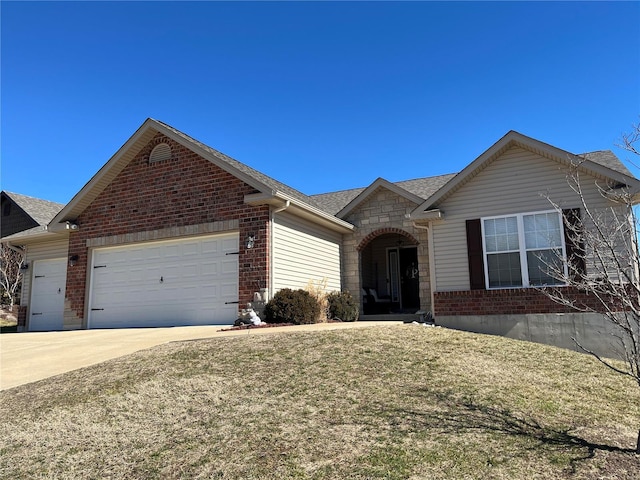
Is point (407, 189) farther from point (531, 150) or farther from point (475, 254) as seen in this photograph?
point (531, 150)

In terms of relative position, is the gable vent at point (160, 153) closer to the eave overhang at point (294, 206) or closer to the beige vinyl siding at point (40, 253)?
the eave overhang at point (294, 206)

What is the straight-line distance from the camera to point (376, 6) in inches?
486

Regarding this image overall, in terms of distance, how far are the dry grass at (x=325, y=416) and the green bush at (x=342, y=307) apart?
5.37 meters

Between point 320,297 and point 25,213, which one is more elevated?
point 25,213

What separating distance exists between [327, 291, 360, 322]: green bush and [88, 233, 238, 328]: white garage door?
280 cm

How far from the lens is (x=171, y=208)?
43.5 ft

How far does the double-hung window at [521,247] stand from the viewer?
1066 cm

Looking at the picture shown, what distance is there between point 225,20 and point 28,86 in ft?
21.8

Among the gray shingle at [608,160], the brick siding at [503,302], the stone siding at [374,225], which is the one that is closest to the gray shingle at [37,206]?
the stone siding at [374,225]

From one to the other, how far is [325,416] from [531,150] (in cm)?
895

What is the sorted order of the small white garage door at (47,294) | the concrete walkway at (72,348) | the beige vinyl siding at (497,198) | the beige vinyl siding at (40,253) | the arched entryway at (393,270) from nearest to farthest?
the concrete walkway at (72,348) < the beige vinyl siding at (497,198) < the small white garage door at (47,294) < the beige vinyl siding at (40,253) < the arched entryway at (393,270)

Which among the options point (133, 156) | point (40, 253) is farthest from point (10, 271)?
point (133, 156)

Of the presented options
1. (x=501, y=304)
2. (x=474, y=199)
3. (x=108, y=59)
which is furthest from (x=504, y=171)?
(x=108, y=59)

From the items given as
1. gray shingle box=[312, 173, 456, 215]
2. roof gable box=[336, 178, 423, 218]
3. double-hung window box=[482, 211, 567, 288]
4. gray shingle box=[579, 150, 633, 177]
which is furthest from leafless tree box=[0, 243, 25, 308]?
gray shingle box=[579, 150, 633, 177]
